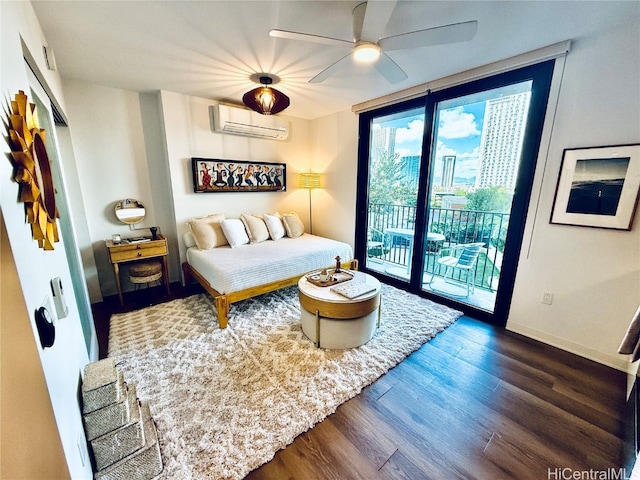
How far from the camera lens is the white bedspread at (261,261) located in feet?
8.48

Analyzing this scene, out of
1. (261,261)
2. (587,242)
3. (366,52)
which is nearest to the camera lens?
(366,52)

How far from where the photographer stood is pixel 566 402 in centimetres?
174

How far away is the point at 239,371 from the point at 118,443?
2.73 ft

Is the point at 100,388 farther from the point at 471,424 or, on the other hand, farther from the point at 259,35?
the point at 259,35

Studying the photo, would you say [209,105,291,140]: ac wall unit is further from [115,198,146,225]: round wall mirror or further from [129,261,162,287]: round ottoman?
[129,261,162,287]: round ottoman

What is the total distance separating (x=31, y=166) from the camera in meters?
0.91

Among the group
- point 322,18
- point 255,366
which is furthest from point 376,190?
point 255,366

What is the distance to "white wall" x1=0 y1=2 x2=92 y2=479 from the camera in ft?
2.42

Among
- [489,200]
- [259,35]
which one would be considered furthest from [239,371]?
[489,200]

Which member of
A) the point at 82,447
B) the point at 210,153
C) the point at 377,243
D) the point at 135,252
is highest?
the point at 210,153

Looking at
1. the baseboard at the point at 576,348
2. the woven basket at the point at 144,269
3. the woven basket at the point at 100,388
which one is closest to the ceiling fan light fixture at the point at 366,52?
the woven basket at the point at 100,388

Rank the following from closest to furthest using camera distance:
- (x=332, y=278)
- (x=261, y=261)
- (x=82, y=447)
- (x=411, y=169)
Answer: (x=82, y=447), (x=332, y=278), (x=261, y=261), (x=411, y=169)

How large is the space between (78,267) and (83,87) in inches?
79.7

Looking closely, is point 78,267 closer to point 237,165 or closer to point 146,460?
point 146,460
